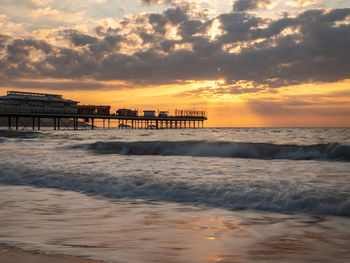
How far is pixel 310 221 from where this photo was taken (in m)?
4.42

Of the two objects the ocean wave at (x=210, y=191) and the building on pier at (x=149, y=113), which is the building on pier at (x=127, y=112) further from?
the ocean wave at (x=210, y=191)

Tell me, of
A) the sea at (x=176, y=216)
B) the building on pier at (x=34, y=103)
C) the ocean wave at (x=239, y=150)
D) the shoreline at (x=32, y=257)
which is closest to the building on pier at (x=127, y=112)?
the building on pier at (x=34, y=103)

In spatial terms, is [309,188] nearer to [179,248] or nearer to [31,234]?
[179,248]

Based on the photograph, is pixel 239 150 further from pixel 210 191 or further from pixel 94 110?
pixel 94 110

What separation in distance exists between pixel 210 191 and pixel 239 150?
1223 cm

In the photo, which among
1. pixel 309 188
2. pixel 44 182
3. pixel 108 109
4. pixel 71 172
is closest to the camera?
pixel 309 188

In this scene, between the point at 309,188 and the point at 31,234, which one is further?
the point at 309,188

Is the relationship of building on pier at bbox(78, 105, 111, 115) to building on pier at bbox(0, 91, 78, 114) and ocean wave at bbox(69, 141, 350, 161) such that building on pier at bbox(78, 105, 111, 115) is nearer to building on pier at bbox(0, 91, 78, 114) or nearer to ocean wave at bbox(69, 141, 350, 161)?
building on pier at bbox(0, 91, 78, 114)

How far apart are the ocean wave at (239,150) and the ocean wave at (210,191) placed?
9068 mm

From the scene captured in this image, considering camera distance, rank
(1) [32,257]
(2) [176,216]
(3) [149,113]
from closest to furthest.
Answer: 1. (1) [32,257]
2. (2) [176,216]
3. (3) [149,113]

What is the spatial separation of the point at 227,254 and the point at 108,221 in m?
1.88

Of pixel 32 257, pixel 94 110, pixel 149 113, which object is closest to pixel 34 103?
pixel 94 110

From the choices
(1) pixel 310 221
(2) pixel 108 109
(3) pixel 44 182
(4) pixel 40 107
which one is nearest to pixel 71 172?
(3) pixel 44 182

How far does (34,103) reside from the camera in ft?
208
